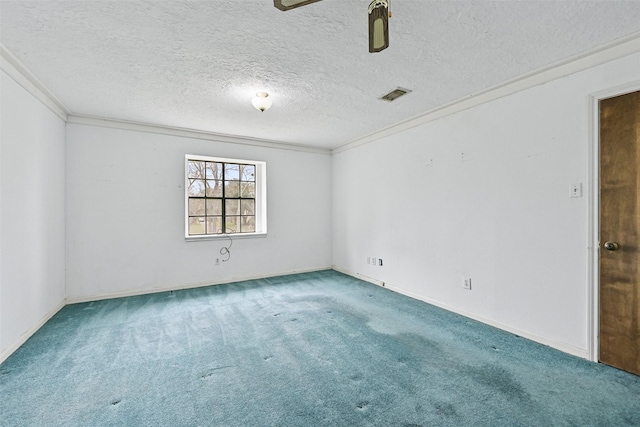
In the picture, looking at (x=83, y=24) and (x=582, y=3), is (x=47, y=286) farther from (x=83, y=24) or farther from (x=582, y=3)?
(x=582, y=3)

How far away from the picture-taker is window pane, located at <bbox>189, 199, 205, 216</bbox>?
473 centimetres

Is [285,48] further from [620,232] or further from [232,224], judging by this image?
[232,224]

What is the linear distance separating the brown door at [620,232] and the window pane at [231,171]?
4.62 m

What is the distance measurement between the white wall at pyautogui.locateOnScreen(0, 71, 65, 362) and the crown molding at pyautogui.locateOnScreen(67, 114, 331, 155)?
308 millimetres

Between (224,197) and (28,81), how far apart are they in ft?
8.85

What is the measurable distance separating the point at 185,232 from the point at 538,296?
449 cm

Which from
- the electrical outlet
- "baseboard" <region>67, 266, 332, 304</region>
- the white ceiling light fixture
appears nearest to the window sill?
"baseboard" <region>67, 266, 332, 304</region>

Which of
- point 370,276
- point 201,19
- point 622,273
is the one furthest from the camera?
point 370,276

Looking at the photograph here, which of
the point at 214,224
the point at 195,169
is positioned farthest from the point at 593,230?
the point at 195,169

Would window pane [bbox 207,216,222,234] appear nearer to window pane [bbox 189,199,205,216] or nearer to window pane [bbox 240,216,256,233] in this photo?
window pane [bbox 189,199,205,216]

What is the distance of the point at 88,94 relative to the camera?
3154 mm

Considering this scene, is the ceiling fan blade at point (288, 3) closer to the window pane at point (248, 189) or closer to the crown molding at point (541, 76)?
the crown molding at point (541, 76)

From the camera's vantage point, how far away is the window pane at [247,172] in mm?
5203

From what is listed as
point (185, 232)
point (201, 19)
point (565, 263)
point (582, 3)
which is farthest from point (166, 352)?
point (582, 3)
